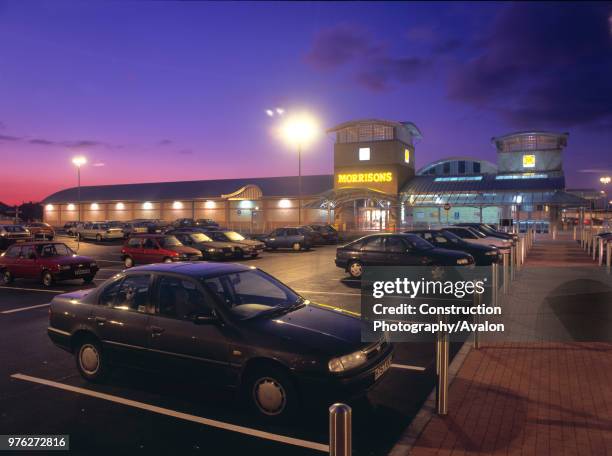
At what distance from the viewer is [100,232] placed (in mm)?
40094

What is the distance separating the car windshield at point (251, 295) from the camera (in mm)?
5734

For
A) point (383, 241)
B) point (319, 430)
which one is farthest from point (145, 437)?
point (383, 241)

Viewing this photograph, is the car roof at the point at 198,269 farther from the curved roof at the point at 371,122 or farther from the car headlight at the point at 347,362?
the curved roof at the point at 371,122

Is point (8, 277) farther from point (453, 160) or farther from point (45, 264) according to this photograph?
point (453, 160)

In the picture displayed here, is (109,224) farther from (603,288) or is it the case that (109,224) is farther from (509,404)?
(509,404)

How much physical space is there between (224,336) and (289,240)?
23.1 meters

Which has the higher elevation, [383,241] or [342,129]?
[342,129]

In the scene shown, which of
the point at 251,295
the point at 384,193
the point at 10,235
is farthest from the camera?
the point at 384,193

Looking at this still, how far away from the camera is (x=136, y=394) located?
19.5ft

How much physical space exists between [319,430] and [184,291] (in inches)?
97.7

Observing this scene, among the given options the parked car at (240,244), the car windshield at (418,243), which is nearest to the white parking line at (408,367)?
the car windshield at (418,243)

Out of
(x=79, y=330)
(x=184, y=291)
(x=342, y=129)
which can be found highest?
(x=342, y=129)

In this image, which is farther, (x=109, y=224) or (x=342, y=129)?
(x=342, y=129)

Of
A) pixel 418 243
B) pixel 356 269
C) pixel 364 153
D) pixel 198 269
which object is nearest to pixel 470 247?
pixel 418 243
